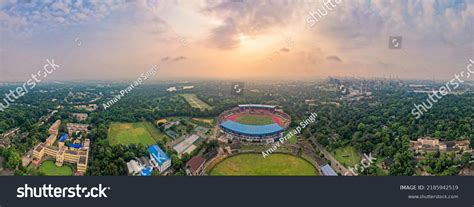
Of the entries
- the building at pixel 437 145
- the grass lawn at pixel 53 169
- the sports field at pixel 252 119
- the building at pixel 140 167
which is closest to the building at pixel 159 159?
the building at pixel 140 167

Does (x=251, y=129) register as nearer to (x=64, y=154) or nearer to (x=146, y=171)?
(x=146, y=171)

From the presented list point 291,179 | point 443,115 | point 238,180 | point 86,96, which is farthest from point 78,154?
point 443,115

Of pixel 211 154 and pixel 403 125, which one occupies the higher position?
pixel 403 125

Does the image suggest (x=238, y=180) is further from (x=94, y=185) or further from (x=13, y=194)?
(x=13, y=194)
